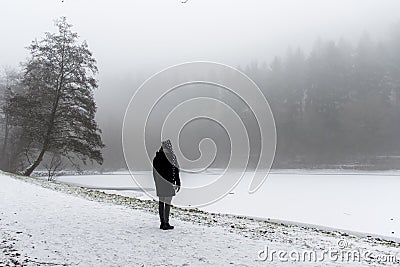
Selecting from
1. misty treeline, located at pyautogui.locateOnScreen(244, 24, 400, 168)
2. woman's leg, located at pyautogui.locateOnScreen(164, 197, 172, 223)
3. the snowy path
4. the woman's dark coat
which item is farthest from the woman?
misty treeline, located at pyautogui.locateOnScreen(244, 24, 400, 168)

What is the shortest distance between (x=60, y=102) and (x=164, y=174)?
21348 millimetres

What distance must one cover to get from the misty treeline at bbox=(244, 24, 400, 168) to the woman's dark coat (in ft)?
184

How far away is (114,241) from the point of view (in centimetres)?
780

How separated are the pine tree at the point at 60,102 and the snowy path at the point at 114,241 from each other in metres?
16.3

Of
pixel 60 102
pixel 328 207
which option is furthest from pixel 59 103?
pixel 328 207

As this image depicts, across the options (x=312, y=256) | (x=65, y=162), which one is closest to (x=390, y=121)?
(x=65, y=162)

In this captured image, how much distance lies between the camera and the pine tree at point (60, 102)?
26484 millimetres

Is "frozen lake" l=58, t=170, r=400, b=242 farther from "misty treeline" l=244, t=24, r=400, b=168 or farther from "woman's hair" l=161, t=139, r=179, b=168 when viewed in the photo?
"misty treeline" l=244, t=24, r=400, b=168

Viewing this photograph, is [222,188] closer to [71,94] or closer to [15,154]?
[71,94]

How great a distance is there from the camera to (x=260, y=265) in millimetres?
6809

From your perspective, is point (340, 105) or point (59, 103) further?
point (340, 105)

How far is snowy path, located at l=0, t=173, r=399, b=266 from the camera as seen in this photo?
671 cm

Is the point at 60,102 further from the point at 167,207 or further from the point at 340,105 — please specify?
the point at 340,105

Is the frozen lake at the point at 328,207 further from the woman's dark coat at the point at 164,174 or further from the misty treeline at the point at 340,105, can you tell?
the misty treeline at the point at 340,105
